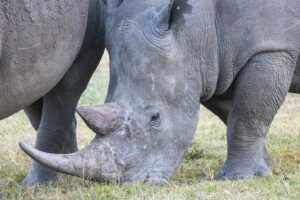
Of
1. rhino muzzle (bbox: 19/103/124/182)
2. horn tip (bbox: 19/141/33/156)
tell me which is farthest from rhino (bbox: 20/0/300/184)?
horn tip (bbox: 19/141/33/156)

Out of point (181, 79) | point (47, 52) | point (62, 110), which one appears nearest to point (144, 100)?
point (181, 79)

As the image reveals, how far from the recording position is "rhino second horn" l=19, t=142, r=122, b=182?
627cm

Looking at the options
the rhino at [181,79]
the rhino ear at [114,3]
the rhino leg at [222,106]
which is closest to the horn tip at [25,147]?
the rhino at [181,79]

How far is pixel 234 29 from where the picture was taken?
726 centimetres

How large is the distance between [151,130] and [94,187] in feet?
2.16

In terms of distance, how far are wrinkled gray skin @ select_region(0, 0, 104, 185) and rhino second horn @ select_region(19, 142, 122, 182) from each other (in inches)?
20.5

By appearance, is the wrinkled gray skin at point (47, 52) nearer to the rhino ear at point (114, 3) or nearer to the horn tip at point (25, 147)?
the rhino ear at point (114, 3)

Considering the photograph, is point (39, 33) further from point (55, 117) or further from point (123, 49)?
point (55, 117)

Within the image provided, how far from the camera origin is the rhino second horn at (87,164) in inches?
247

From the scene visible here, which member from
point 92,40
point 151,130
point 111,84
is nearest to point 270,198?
point 151,130

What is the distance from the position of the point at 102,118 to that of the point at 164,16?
3.16ft

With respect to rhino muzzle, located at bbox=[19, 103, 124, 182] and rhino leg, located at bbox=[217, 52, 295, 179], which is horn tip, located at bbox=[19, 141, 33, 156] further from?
rhino leg, located at bbox=[217, 52, 295, 179]

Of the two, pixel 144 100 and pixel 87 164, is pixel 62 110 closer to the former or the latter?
pixel 144 100

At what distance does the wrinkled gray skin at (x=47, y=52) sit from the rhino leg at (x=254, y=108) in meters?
1.27
